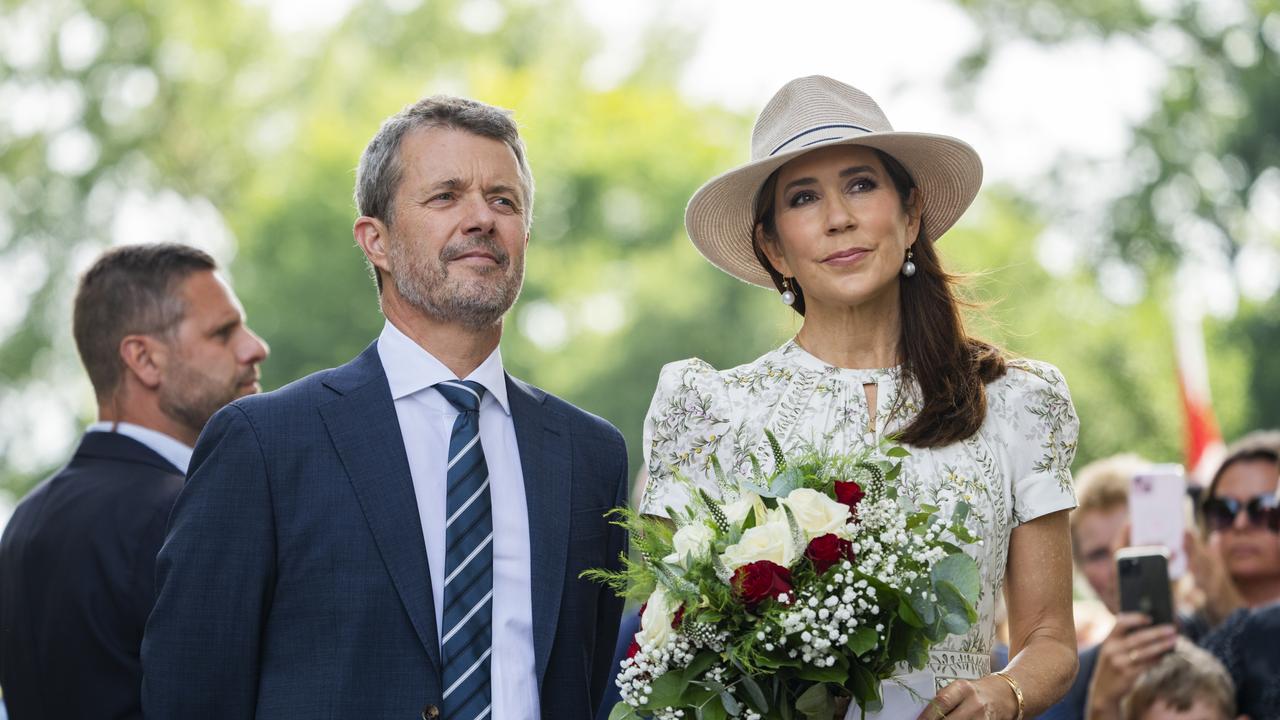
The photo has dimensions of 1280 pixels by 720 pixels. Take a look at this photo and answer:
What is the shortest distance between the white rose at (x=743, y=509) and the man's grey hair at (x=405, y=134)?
4.15 ft

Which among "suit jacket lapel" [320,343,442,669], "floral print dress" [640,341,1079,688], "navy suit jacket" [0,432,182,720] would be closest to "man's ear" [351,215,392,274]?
"suit jacket lapel" [320,343,442,669]

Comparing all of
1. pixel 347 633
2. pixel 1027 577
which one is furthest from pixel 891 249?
pixel 347 633

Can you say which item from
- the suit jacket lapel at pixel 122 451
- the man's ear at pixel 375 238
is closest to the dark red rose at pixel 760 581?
the man's ear at pixel 375 238

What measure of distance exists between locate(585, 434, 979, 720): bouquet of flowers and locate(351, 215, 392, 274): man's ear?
53.7 inches

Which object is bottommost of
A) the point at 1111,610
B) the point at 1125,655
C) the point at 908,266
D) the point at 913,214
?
the point at 1111,610

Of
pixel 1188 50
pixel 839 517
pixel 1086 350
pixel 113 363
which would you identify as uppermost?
pixel 1188 50

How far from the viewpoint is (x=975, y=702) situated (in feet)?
12.8

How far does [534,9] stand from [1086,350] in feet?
48.6

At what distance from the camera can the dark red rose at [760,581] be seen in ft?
11.8

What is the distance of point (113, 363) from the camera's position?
5.98m

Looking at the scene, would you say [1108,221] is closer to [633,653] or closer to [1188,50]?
[1188,50]

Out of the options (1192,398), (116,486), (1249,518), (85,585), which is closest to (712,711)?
(85,585)

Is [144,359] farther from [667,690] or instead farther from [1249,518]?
[1249,518]

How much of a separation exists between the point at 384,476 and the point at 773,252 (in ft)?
4.57
